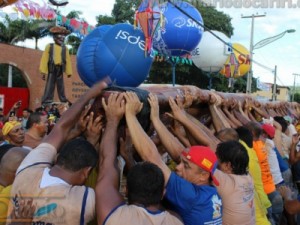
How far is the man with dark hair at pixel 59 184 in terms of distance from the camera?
192 centimetres

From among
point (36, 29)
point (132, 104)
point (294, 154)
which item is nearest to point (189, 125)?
point (132, 104)

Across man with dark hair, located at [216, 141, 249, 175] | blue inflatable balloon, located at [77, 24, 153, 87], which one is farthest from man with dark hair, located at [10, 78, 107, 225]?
blue inflatable balloon, located at [77, 24, 153, 87]

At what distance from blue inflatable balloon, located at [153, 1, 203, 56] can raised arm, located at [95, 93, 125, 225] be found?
677cm

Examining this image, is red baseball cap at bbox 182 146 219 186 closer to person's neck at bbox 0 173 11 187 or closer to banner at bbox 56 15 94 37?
person's neck at bbox 0 173 11 187

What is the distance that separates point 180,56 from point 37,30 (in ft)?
53.7

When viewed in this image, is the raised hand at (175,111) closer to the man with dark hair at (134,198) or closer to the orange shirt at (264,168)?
the man with dark hair at (134,198)

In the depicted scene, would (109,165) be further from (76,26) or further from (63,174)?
(76,26)

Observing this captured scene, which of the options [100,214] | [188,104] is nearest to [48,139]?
[100,214]

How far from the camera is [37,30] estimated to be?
23.8 metres

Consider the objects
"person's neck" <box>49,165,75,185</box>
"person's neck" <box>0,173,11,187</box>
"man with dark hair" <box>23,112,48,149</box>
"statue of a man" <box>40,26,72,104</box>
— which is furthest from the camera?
"statue of a man" <box>40,26,72,104</box>

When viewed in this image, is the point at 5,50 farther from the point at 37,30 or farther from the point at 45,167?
the point at 45,167

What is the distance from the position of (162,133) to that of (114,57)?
148cm

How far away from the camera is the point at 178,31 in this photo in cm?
909

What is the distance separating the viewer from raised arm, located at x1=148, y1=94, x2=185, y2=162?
253 cm
